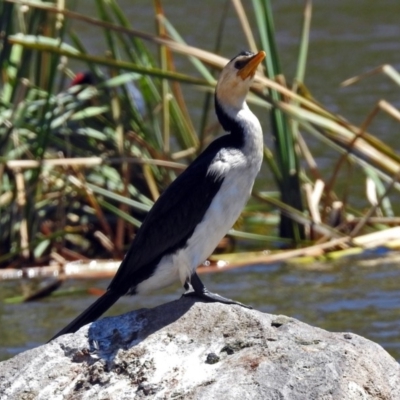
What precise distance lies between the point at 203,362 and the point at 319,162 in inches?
277

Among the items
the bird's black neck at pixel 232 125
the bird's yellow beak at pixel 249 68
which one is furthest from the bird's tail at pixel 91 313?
the bird's yellow beak at pixel 249 68

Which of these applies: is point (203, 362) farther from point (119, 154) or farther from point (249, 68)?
point (119, 154)

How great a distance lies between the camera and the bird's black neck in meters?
4.86

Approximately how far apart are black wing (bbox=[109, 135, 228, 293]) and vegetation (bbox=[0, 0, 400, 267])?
110 inches

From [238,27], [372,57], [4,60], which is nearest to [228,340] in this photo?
[4,60]

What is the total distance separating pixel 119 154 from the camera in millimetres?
8477

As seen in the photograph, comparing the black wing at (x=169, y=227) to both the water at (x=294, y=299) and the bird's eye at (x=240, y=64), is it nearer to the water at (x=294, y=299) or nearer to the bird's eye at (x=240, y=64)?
the bird's eye at (x=240, y=64)

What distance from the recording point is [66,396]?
13.6ft

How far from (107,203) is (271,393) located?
14.9 ft

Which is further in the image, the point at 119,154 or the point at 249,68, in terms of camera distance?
the point at 119,154

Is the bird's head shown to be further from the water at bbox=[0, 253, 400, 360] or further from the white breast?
the water at bbox=[0, 253, 400, 360]

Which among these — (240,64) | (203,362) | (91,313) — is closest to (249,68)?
(240,64)

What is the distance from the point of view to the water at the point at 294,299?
24.6 feet


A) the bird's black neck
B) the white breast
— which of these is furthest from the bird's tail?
the bird's black neck
